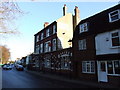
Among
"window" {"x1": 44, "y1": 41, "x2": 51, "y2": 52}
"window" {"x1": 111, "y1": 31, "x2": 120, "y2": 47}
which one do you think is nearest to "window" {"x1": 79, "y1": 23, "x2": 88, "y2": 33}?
"window" {"x1": 111, "y1": 31, "x2": 120, "y2": 47}

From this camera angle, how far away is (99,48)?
18.8 m

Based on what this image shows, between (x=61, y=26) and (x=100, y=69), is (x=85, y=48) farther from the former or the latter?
(x=61, y=26)

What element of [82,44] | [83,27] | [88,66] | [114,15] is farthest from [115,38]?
[83,27]

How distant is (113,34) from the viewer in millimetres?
17359

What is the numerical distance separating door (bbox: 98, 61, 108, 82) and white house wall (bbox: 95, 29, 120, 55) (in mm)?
1364

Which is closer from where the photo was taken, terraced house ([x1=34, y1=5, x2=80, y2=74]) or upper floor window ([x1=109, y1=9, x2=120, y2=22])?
upper floor window ([x1=109, y1=9, x2=120, y2=22])

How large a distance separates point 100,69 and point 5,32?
1232 centimetres

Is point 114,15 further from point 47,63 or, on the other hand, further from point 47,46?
point 47,46

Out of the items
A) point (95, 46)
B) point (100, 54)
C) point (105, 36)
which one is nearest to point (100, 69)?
point (100, 54)

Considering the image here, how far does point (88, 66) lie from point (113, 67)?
14.2 ft

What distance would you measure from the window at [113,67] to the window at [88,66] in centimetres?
271

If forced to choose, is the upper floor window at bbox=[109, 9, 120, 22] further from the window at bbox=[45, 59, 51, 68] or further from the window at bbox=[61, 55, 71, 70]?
the window at bbox=[45, 59, 51, 68]

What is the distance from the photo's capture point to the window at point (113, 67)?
1622 cm

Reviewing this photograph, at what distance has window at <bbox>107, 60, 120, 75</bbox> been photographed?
16220 millimetres
